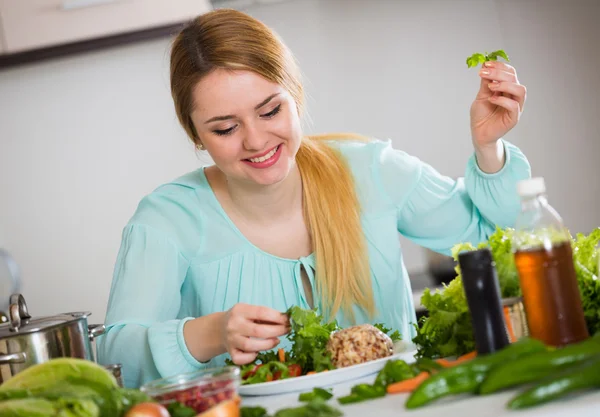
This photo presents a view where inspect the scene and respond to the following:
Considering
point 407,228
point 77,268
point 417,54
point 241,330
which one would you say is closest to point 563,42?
point 417,54

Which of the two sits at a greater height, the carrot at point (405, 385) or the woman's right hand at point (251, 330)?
the woman's right hand at point (251, 330)

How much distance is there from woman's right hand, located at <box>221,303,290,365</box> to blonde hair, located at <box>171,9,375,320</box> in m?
0.54

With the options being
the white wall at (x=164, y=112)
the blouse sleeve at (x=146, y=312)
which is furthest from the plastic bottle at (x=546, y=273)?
the white wall at (x=164, y=112)

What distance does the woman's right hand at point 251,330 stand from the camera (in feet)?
4.58

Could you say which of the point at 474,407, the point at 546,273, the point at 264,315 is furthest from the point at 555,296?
the point at 264,315

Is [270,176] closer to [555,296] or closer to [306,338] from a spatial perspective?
[306,338]

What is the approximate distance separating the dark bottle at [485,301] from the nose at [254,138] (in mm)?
758

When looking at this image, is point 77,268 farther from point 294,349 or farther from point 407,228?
point 294,349

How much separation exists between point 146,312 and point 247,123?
49cm

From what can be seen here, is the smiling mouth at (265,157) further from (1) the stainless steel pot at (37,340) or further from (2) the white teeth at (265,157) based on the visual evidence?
(1) the stainless steel pot at (37,340)

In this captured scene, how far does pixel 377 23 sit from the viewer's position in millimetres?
3506

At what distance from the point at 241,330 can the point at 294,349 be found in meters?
0.10

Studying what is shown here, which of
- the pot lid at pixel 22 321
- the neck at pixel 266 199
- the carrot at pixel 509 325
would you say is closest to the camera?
the carrot at pixel 509 325

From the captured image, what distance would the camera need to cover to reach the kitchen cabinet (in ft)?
10.3
